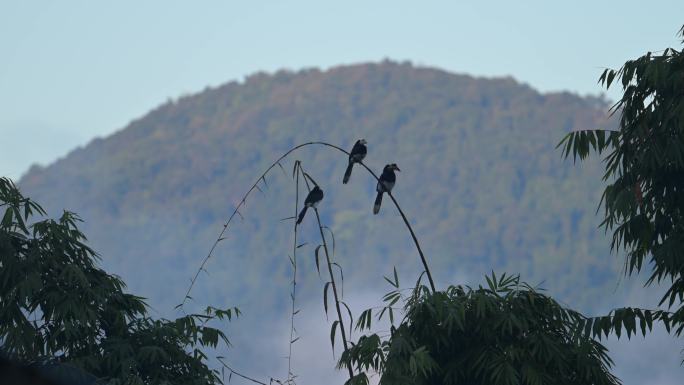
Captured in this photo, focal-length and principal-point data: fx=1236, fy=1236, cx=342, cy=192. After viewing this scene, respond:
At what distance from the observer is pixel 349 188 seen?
549 ft

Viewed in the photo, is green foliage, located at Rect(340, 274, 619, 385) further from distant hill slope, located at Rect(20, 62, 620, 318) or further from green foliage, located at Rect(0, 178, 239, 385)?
distant hill slope, located at Rect(20, 62, 620, 318)

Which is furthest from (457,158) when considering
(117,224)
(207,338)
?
(207,338)

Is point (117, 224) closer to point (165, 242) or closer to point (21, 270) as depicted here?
point (165, 242)

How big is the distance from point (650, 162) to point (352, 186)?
518 ft

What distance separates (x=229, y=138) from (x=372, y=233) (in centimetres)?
3593

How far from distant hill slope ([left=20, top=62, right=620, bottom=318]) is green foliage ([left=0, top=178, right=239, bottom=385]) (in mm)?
117774

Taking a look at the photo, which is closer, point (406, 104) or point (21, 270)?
point (21, 270)

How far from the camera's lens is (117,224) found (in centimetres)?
16112

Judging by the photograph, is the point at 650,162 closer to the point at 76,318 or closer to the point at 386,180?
the point at 386,180

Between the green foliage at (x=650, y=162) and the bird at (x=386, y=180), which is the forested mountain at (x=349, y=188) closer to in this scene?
the bird at (x=386, y=180)

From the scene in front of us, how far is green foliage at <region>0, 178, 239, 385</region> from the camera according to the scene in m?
9.09

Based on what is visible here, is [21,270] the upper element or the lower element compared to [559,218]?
lower

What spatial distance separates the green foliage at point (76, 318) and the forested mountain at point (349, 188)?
4931 inches

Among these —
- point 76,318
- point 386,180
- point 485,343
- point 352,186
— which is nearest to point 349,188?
point 352,186
